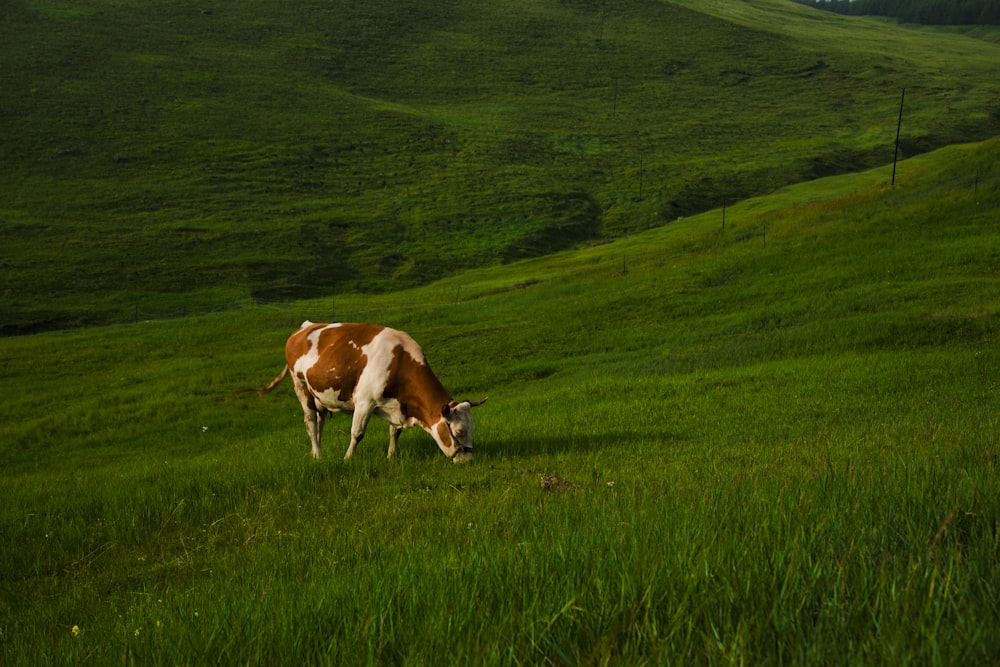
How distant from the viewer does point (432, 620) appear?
2.58 m

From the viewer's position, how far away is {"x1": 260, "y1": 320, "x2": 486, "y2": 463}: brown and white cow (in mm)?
11602

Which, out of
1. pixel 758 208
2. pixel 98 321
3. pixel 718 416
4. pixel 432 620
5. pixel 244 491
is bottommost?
pixel 98 321

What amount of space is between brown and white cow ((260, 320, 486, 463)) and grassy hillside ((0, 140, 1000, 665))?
23.0 inches

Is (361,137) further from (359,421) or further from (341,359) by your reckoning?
(359,421)

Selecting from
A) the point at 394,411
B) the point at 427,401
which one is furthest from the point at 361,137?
the point at 427,401

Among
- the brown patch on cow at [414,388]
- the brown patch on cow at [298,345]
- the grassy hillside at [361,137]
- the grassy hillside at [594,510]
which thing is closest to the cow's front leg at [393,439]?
the brown patch on cow at [414,388]

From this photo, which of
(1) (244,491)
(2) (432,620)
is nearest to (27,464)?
(1) (244,491)

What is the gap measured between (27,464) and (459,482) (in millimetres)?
20446

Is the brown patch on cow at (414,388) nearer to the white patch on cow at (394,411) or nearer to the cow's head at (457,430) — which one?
the white patch on cow at (394,411)

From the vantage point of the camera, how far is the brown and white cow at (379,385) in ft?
38.1

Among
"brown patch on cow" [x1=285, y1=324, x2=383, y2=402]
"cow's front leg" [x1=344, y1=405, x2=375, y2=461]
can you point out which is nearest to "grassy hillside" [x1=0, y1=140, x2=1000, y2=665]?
"cow's front leg" [x1=344, y1=405, x2=375, y2=461]

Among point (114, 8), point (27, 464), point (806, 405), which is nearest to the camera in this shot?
point (806, 405)

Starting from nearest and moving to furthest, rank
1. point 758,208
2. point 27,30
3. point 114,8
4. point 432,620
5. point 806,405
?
point 432,620
point 806,405
point 758,208
point 27,30
point 114,8

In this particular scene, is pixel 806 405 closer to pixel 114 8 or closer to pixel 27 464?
pixel 27 464
